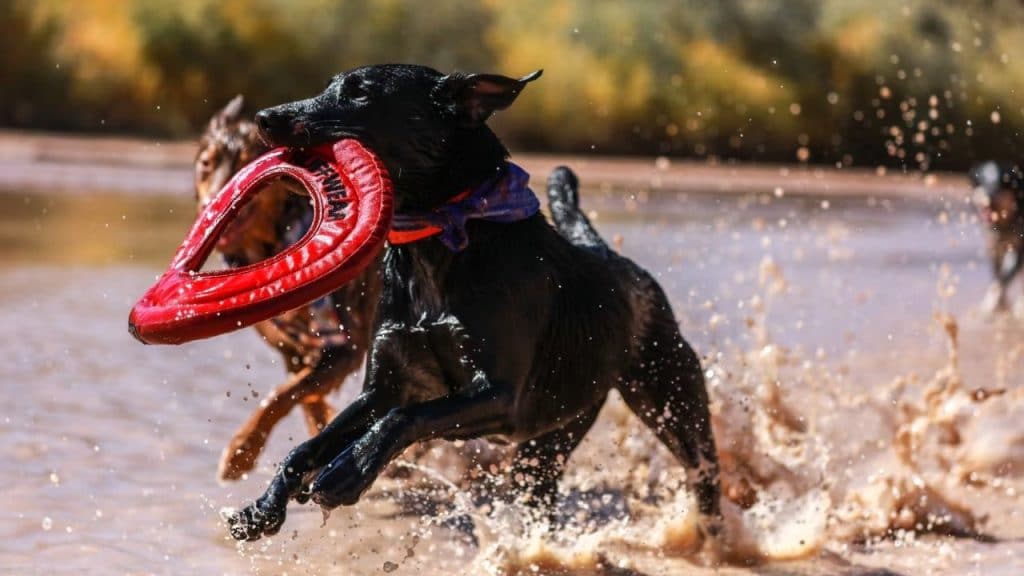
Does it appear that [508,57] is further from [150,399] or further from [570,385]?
[570,385]

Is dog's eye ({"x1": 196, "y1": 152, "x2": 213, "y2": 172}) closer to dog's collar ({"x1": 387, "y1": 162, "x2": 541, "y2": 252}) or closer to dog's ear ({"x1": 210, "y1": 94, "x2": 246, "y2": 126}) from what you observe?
dog's ear ({"x1": 210, "y1": 94, "x2": 246, "y2": 126})

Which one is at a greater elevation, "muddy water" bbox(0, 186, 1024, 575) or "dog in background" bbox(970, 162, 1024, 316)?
"dog in background" bbox(970, 162, 1024, 316)

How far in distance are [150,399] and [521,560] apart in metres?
2.94

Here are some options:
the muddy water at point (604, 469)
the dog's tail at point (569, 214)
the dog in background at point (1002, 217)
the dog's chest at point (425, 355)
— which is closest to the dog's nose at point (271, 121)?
the dog's chest at point (425, 355)

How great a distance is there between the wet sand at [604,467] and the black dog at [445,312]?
58 centimetres

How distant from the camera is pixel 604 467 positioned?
21.2 ft

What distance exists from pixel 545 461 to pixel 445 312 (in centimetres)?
114

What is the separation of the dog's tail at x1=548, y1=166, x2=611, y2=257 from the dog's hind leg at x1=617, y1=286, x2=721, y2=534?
0.87ft

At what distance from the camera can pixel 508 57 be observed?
28469mm

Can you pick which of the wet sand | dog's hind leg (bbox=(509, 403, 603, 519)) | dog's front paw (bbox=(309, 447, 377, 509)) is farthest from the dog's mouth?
dog's hind leg (bbox=(509, 403, 603, 519))

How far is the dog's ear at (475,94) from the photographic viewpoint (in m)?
4.14

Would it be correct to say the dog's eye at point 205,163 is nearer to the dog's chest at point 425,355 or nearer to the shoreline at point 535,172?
the dog's chest at point 425,355

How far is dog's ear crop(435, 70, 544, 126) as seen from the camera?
A: 4141 mm

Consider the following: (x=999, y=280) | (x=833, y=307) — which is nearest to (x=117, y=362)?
(x=833, y=307)
